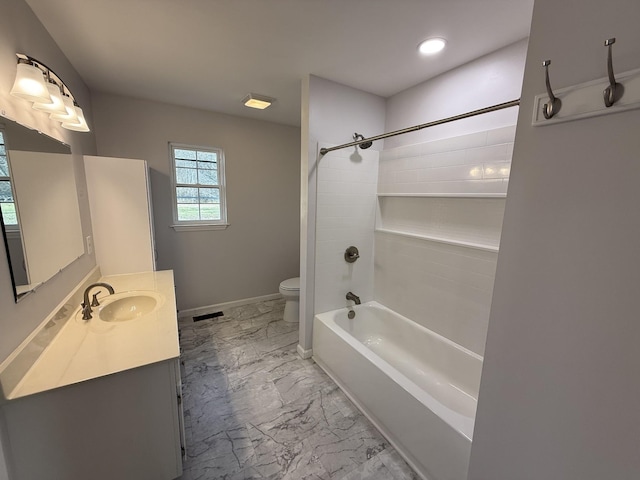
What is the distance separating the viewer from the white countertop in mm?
991

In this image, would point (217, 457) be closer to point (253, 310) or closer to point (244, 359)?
point (244, 359)

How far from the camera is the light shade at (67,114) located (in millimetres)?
1400

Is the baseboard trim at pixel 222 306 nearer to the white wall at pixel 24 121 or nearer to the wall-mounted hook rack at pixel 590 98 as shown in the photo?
the white wall at pixel 24 121

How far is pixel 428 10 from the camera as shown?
1317mm

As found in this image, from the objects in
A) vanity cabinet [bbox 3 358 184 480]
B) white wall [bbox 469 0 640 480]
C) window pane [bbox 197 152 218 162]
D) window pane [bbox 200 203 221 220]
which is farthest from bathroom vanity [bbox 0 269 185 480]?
window pane [bbox 197 152 218 162]

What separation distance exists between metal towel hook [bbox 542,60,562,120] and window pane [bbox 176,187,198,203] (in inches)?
125

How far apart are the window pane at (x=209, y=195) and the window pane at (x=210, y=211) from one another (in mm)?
49

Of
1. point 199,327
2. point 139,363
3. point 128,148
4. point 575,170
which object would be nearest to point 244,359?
point 199,327

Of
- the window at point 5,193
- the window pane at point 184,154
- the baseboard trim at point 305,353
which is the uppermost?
the window pane at point 184,154

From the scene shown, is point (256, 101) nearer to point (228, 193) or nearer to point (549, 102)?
point (228, 193)

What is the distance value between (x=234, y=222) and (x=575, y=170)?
125 inches

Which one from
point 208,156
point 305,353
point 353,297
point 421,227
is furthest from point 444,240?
point 208,156

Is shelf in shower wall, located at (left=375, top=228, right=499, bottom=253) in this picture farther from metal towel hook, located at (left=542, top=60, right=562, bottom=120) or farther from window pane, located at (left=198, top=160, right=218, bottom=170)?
window pane, located at (left=198, top=160, right=218, bottom=170)

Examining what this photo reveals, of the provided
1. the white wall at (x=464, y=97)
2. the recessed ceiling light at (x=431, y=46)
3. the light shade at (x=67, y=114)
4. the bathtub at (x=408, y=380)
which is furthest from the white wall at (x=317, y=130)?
the light shade at (x=67, y=114)
